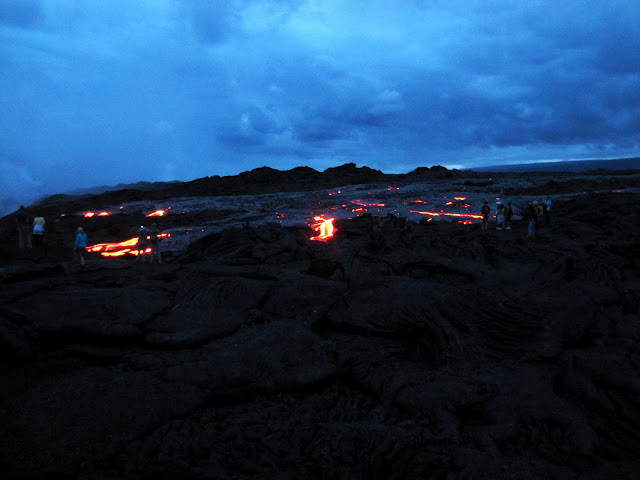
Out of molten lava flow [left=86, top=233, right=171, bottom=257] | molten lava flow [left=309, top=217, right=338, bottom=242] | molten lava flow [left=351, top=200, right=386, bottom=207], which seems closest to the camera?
molten lava flow [left=309, top=217, right=338, bottom=242]

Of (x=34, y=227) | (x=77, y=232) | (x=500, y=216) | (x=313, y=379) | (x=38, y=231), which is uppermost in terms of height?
(x=34, y=227)

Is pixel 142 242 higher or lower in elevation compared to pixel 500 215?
higher

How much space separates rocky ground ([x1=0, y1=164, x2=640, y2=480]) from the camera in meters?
3.36

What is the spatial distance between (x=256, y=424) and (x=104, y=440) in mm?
1293

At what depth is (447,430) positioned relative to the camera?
12.0 ft

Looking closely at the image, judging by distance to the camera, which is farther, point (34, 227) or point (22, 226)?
point (22, 226)

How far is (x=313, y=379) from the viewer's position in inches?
180

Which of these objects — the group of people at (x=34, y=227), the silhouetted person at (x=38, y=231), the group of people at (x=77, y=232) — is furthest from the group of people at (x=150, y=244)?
the group of people at (x=34, y=227)

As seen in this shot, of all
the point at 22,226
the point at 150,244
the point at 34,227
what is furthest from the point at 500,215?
the point at 22,226

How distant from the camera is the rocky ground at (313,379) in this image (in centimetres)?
336

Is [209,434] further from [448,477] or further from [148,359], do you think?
[448,477]

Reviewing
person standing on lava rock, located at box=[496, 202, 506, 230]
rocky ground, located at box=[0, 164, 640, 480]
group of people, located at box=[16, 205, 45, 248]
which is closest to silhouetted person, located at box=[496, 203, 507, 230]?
person standing on lava rock, located at box=[496, 202, 506, 230]

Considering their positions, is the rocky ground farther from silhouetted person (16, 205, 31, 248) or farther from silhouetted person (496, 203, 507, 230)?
silhouetted person (496, 203, 507, 230)

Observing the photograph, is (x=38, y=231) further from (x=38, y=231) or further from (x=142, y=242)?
(x=142, y=242)
